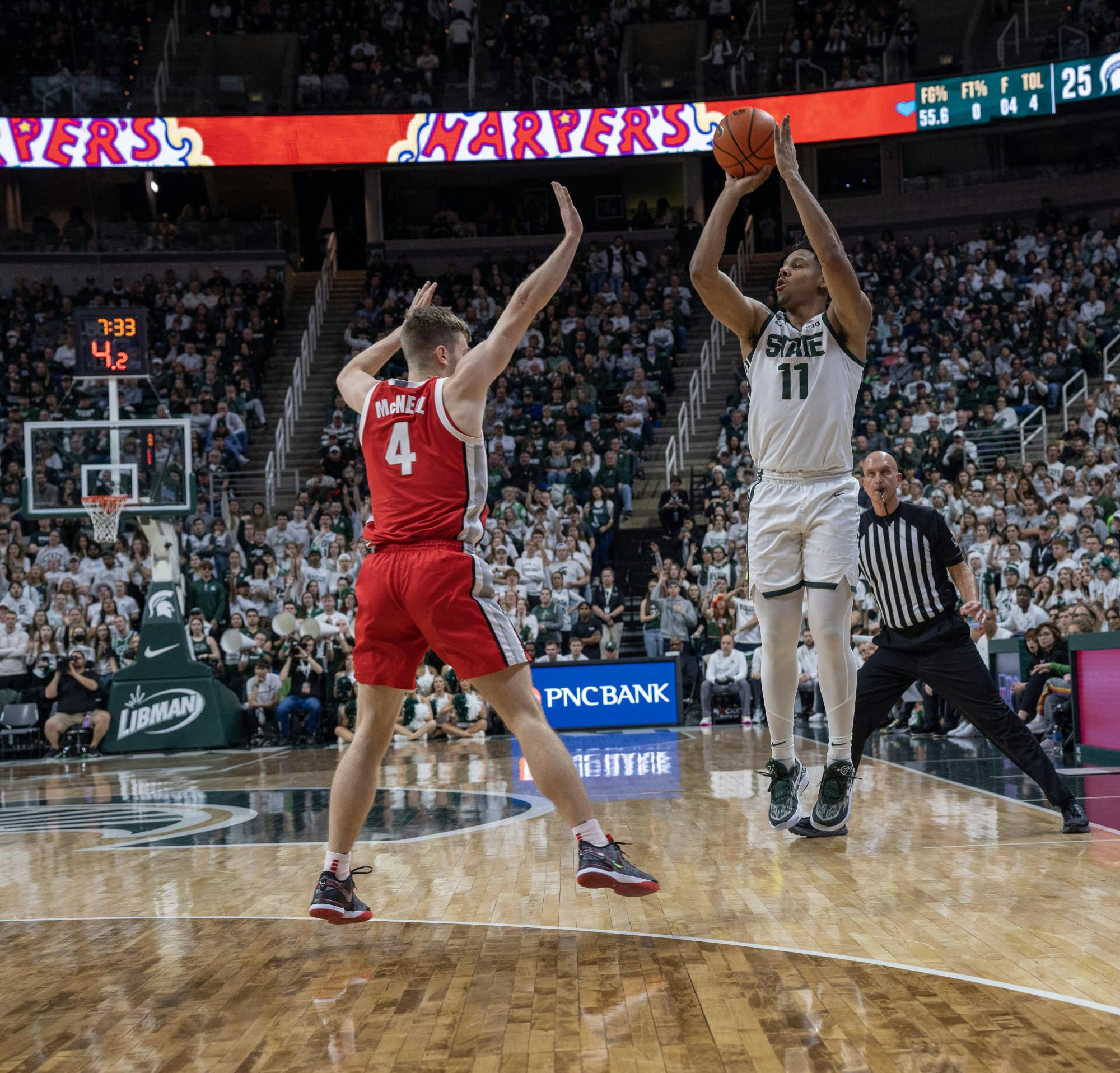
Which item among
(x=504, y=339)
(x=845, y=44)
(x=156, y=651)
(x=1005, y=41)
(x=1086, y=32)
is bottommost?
(x=156, y=651)

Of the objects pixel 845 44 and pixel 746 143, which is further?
pixel 845 44

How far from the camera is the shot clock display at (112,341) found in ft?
48.6

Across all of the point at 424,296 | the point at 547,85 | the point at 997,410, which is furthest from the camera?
the point at 547,85

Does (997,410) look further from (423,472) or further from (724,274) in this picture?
(423,472)

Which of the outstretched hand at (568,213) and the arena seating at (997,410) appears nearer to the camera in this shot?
the outstretched hand at (568,213)

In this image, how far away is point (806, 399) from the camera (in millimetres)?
Answer: 5469

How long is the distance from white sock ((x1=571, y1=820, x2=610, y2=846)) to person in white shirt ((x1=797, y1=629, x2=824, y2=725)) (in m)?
11.3

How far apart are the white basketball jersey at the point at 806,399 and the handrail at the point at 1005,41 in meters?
21.4

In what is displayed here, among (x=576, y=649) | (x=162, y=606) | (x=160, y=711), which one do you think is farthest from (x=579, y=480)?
(x=160, y=711)

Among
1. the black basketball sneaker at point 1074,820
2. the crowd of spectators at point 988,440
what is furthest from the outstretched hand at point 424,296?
the crowd of spectators at point 988,440

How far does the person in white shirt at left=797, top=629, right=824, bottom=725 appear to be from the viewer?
1523 centimetres

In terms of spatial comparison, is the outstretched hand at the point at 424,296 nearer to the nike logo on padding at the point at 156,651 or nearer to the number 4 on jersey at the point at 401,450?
the number 4 on jersey at the point at 401,450

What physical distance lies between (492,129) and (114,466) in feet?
41.7

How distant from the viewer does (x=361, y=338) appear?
989 inches
